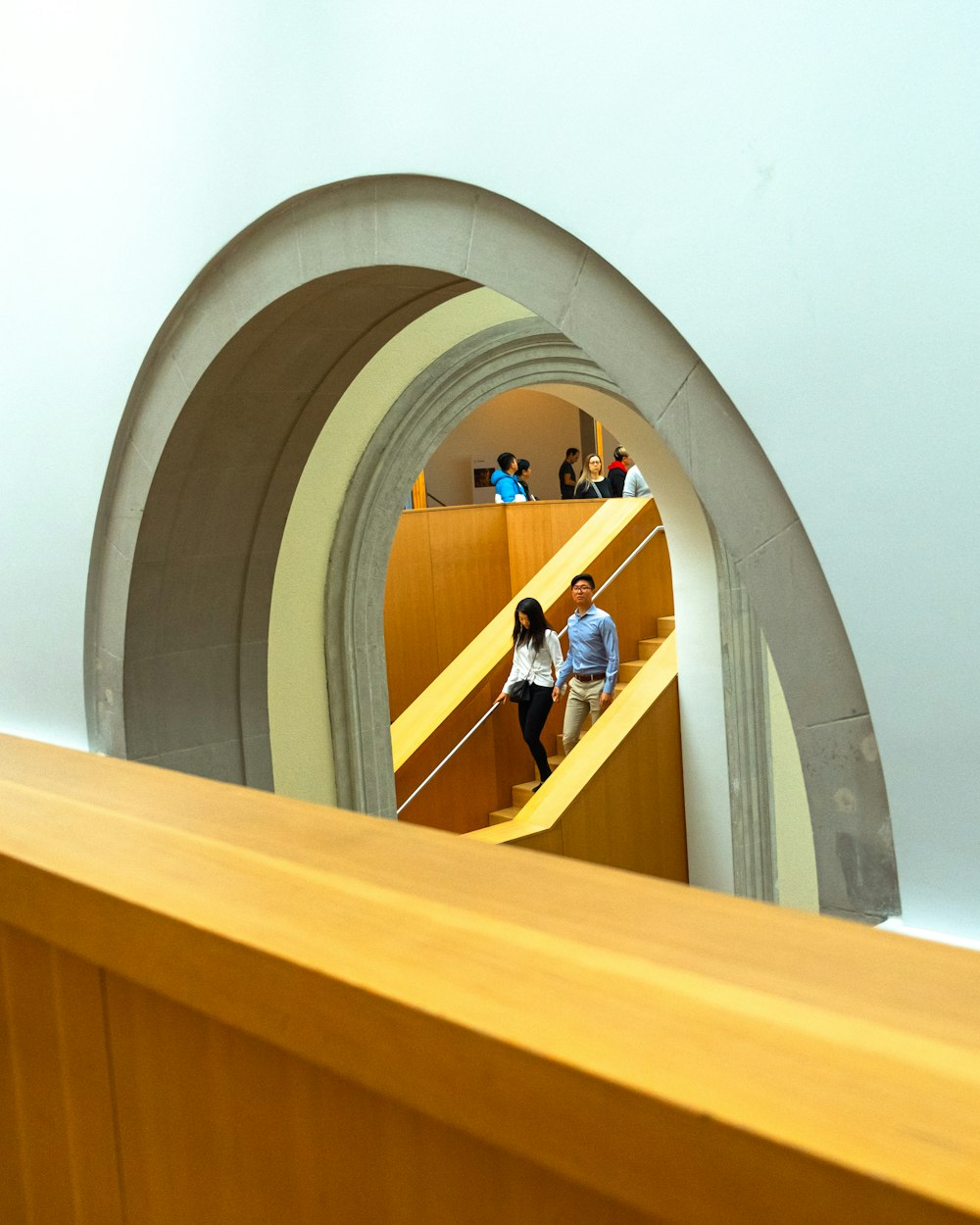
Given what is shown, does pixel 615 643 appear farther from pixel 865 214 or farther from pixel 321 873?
pixel 321 873

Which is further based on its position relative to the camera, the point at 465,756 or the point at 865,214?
the point at 465,756

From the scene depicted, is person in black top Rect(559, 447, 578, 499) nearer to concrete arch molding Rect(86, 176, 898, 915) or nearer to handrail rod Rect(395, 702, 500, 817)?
handrail rod Rect(395, 702, 500, 817)

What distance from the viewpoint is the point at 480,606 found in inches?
429

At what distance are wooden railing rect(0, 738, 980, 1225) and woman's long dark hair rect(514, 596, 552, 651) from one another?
23.1 feet

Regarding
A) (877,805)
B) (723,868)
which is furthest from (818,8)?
(723,868)

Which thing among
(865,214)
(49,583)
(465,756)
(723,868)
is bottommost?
(723,868)

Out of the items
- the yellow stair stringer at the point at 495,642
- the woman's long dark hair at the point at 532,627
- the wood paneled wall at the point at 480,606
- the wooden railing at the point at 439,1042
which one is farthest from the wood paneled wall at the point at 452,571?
the wooden railing at the point at 439,1042

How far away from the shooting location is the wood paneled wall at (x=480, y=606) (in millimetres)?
8984

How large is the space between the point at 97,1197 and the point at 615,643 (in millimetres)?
7302

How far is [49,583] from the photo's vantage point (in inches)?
165

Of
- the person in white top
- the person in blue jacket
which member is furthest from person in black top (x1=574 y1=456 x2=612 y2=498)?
the person in white top

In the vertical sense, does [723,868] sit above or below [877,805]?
below

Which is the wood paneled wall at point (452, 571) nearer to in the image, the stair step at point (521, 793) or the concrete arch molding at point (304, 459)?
the stair step at point (521, 793)

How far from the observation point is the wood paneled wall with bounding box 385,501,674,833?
8.98m
